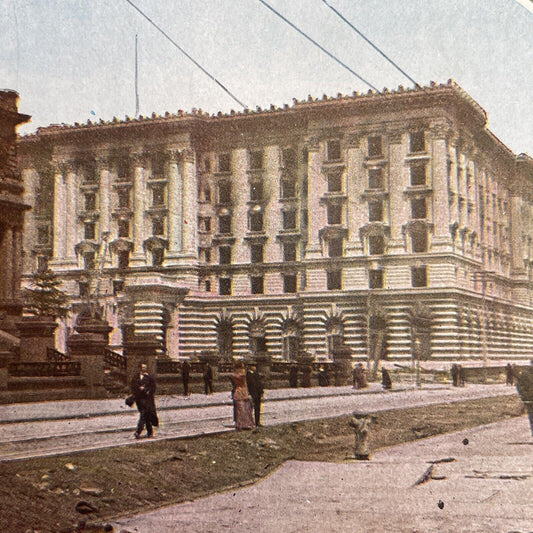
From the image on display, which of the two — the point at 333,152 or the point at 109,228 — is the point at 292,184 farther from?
the point at 109,228

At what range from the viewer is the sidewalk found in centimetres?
917

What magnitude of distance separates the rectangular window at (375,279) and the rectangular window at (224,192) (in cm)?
477

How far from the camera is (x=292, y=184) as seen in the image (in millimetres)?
21766

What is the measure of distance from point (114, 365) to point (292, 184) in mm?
12011

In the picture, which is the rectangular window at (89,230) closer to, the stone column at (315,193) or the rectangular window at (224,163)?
the rectangular window at (224,163)

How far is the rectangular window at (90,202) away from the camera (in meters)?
15.1

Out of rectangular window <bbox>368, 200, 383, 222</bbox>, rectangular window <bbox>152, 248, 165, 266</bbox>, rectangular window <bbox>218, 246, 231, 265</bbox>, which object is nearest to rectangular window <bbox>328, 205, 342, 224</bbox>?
rectangular window <bbox>368, 200, 383, 222</bbox>

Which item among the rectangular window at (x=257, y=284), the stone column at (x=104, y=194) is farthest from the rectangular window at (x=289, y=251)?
the stone column at (x=104, y=194)

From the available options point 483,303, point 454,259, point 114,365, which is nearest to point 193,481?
point 483,303

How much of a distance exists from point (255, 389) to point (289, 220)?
6580 millimetres

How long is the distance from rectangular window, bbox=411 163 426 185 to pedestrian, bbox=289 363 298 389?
1515 cm

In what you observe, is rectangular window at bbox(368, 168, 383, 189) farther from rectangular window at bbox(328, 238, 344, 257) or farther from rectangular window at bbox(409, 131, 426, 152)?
rectangular window at bbox(328, 238, 344, 257)

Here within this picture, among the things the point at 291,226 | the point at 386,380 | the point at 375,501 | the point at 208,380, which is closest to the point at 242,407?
the point at 291,226

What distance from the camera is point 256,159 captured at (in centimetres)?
2212
